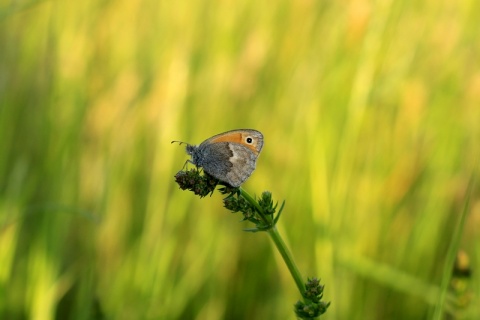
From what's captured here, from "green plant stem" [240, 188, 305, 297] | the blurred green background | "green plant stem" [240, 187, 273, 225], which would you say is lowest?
"green plant stem" [240, 188, 305, 297]

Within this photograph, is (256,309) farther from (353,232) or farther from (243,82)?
(243,82)

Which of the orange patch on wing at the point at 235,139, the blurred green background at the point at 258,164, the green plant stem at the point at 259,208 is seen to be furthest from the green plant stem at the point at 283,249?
the blurred green background at the point at 258,164

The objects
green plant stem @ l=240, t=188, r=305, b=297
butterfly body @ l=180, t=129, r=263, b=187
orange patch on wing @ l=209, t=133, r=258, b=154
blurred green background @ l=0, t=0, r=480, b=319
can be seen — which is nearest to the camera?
green plant stem @ l=240, t=188, r=305, b=297

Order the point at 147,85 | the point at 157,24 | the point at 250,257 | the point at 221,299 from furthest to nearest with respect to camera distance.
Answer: the point at 157,24
the point at 147,85
the point at 250,257
the point at 221,299

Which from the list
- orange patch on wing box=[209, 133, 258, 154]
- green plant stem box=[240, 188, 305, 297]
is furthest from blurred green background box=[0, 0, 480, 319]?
green plant stem box=[240, 188, 305, 297]

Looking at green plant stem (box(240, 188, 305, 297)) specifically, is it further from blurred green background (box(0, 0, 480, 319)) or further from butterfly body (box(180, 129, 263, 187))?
blurred green background (box(0, 0, 480, 319))

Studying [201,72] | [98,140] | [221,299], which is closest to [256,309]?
[221,299]
